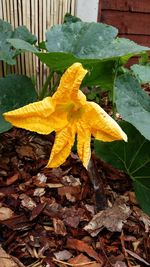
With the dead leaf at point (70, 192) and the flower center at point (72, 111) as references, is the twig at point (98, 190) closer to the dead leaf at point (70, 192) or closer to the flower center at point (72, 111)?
the dead leaf at point (70, 192)

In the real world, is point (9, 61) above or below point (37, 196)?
above

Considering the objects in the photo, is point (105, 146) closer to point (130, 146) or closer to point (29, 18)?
point (130, 146)

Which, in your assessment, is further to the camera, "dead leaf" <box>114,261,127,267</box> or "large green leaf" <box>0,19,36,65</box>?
"large green leaf" <box>0,19,36,65</box>

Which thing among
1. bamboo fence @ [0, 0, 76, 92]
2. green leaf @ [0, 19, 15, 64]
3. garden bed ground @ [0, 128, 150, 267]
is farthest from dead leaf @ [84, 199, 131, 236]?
bamboo fence @ [0, 0, 76, 92]

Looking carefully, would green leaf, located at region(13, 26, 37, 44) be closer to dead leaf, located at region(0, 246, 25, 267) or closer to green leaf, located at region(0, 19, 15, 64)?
green leaf, located at region(0, 19, 15, 64)

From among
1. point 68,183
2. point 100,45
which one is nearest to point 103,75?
point 100,45
